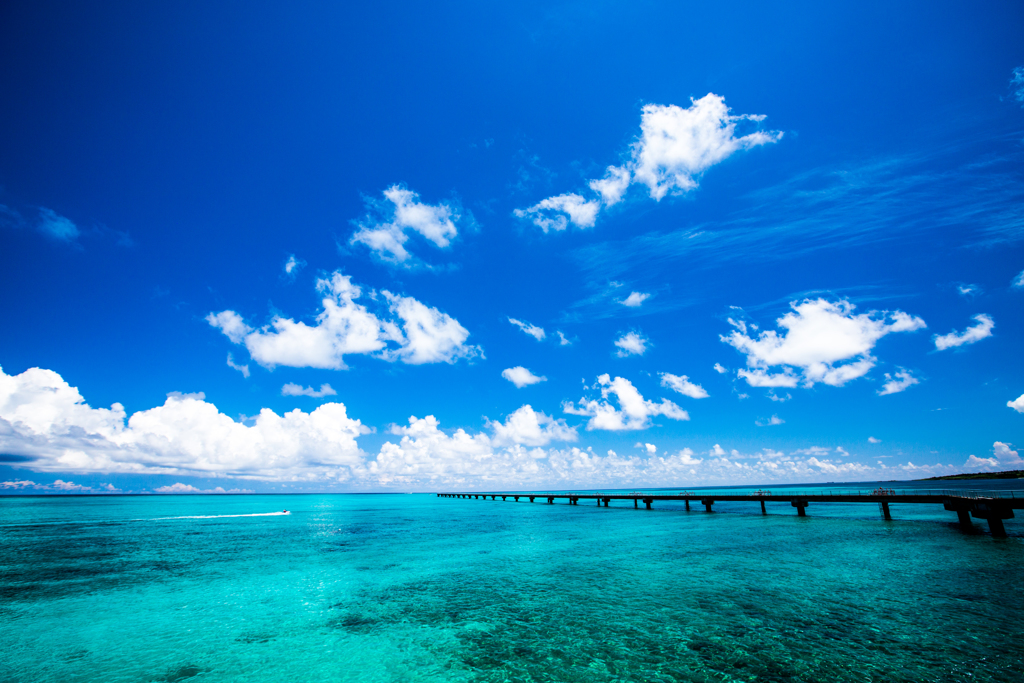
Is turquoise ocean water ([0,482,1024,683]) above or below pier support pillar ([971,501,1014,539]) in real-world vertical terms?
below

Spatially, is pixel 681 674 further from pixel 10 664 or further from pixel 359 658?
pixel 10 664

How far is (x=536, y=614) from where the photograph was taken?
1694 centimetres

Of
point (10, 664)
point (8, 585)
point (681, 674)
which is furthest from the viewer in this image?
point (8, 585)

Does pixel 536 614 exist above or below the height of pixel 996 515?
below

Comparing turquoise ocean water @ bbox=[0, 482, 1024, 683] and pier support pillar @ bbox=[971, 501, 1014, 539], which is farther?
pier support pillar @ bbox=[971, 501, 1014, 539]

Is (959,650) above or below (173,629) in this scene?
above

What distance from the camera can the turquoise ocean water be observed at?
40.3 feet

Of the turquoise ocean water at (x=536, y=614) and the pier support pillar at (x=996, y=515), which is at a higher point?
the pier support pillar at (x=996, y=515)

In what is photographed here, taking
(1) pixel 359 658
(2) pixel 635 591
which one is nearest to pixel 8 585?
(1) pixel 359 658

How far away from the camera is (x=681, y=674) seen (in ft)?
37.8

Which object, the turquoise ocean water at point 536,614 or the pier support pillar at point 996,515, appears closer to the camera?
the turquoise ocean water at point 536,614

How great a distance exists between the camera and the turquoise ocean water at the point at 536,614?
12.3m

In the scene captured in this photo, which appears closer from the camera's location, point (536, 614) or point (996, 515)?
point (536, 614)

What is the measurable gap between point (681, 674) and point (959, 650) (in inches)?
328
